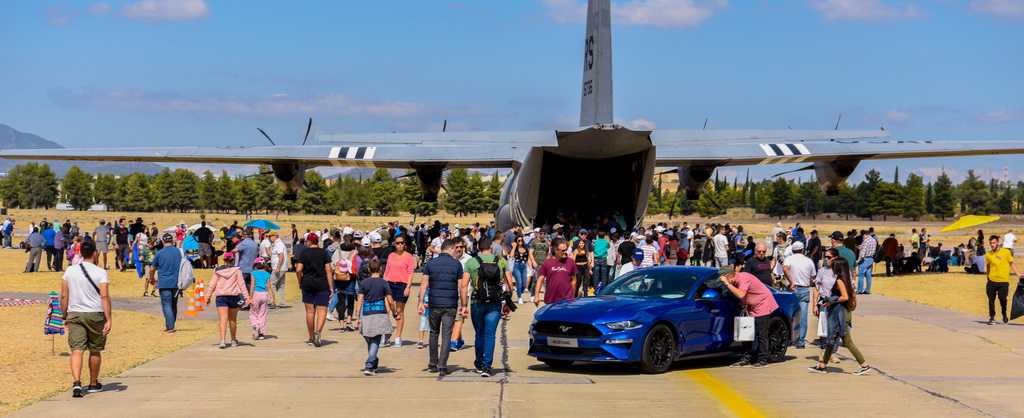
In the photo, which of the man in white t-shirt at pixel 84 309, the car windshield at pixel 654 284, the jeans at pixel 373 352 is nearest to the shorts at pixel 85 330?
the man in white t-shirt at pixel 84 309

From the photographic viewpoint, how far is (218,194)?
129 meters

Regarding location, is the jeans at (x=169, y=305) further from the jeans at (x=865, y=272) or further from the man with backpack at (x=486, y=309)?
the jeans at (x=865, y=272)

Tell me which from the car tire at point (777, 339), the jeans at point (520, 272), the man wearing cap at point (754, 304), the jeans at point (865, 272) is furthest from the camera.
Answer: the jeans at point (865, 272)

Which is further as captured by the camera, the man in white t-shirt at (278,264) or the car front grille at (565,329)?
the man in white t-shirt at (278,264)

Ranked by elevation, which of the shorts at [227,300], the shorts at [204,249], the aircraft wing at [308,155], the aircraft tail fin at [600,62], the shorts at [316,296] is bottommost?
the shorts at [227,300]

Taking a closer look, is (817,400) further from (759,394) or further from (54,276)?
(54,276)

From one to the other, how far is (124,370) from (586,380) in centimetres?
536

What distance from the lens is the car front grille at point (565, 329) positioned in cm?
1092

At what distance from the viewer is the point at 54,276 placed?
26297mm

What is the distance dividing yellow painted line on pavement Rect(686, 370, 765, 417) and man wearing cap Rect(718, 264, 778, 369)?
0.80 meters

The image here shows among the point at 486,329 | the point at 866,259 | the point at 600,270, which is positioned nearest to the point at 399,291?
the point at 486,329

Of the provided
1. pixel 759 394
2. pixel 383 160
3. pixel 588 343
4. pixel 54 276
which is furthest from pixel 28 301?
pixel 759 394

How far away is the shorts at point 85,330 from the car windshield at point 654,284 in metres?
6.09

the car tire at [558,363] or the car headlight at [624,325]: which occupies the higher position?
the car headlight at [624,325]
